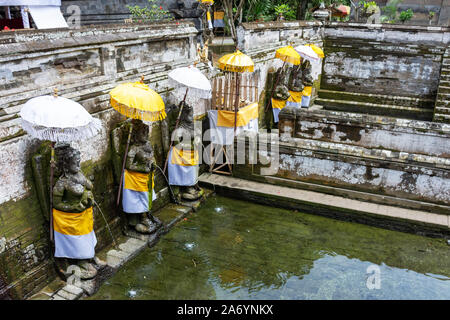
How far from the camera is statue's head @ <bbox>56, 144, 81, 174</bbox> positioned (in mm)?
4938

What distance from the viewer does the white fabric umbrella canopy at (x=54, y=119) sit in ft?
13.9

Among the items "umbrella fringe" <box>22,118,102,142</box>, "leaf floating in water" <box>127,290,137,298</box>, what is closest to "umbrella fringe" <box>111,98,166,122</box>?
"umbrella fringe" <box>22,118,102,142</box>

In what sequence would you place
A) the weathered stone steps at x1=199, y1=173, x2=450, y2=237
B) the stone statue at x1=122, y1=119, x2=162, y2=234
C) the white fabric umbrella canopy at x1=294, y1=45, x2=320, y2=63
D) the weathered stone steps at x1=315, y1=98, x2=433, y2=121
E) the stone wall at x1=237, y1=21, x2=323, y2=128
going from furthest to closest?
1. the weathered stone steps at x1=315, y1=98, x2=433, y2=121
2. the white fabric umbrella canopy at x1=294, y1=45, x2=320, y2=63
3. the stone wall at x1=237, y1=21, x2=323, y2=128
4. the weathered stone steps at x1=199, y1=173, x2=450, y2=237
5. the stone statue at x1=122, y1=119, x2=162, y2=234

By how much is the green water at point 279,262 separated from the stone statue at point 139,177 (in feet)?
2.17

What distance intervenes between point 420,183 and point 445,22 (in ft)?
78.0

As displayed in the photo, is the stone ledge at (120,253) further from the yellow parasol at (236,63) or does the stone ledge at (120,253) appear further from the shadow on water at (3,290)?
the yellow parasol at (236,63)

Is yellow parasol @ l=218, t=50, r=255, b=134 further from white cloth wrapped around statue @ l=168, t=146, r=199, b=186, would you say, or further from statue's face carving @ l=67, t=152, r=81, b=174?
statue's face carving @ l=67, t=152, r=81, b=174

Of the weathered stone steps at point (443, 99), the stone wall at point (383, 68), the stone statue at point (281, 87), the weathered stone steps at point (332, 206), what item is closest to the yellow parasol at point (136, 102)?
the weathered stone steps at point (332, 206)

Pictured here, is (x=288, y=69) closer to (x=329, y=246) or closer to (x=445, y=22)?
(x=329, y=246)

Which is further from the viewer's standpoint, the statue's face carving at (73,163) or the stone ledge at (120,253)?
the stone ledge at (120,253)

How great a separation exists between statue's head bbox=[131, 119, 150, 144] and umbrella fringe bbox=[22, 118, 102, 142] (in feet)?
5.03

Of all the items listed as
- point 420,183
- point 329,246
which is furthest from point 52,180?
point 420,183

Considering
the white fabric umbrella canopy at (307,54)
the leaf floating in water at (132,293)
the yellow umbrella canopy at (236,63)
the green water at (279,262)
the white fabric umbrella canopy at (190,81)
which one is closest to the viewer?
the leaf floating in water at (132,293)

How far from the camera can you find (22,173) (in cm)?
491
